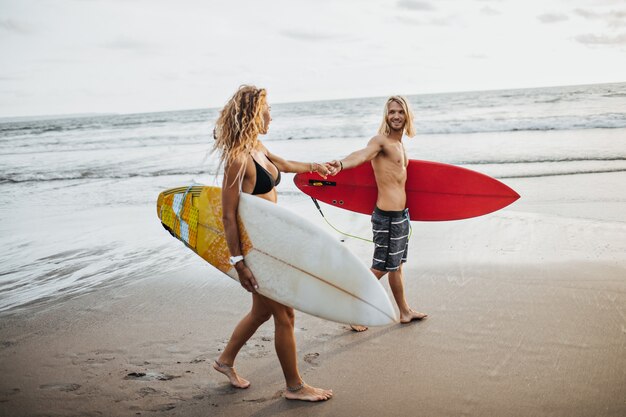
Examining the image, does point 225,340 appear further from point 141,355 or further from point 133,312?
point 133,312

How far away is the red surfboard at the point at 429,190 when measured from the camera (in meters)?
4.45

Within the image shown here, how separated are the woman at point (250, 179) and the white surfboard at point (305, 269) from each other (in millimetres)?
72

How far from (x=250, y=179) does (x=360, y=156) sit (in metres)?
1.30

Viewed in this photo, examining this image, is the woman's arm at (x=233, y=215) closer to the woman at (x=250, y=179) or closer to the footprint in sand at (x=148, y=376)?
the woman at (x=250, y=179)

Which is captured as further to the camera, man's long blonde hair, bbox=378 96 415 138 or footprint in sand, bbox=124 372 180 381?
man's long blonde hair, bbox=378 96 415 138

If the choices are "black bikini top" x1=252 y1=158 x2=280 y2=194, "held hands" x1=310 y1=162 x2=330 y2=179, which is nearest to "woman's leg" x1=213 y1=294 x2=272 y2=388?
"black bikini top" x1=252 y1=158 x2=280 y2=194

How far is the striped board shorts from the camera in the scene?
373 cm

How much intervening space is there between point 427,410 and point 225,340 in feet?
5.19

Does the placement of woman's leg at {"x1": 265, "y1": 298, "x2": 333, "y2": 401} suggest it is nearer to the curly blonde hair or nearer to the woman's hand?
the woman's hand

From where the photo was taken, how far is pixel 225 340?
11.9 ft

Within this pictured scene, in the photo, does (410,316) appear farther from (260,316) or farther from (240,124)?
(240,124)

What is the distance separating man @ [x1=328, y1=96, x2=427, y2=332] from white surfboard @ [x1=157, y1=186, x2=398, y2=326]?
1.01 m

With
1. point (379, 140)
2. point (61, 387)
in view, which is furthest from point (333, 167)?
point (61, 387)

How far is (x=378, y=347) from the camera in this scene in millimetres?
3422
